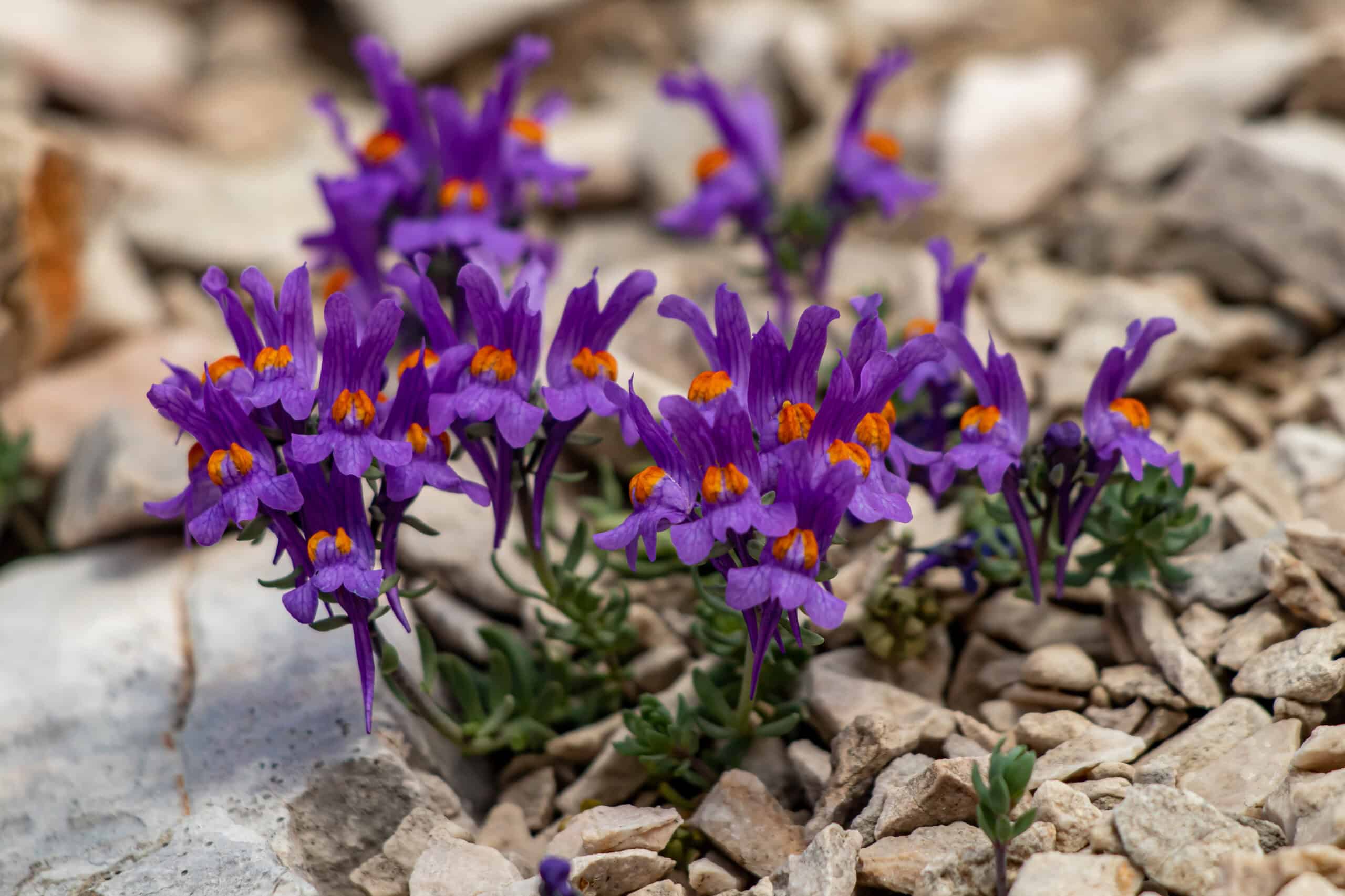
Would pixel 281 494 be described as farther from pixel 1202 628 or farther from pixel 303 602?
pixel 1202 628

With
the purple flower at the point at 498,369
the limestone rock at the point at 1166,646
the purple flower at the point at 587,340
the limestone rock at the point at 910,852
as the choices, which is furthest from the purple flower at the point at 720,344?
the limestone rock at the point at 1166,646

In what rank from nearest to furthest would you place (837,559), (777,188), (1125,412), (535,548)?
(1125,412) < (535,548) < (837,559) < (777,188)

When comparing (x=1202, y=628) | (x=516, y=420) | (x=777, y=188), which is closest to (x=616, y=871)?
(x=516, y=420)

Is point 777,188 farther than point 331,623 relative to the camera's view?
Yes

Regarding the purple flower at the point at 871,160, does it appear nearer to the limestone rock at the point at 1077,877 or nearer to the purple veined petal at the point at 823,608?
the purple veined petal at the point at 823,608

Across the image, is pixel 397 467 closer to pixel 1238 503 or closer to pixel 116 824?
pixel 116 824

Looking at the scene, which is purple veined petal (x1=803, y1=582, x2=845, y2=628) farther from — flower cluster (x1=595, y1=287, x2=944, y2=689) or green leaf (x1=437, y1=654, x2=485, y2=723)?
green leaf (x1=437, y1=654, x2=485, y2=723)

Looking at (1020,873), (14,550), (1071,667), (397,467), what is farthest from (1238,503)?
(14,550)
